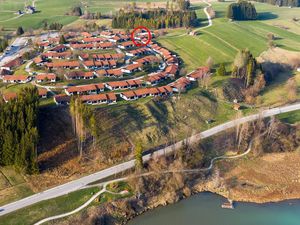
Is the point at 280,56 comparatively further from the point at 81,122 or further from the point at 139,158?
the point at 81,122

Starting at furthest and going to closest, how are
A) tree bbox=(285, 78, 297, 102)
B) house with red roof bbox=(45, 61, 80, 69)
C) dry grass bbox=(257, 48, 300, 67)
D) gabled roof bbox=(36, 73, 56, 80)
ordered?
dry grass bbox=(257, 48, 300, 67)
house with red roof bbox=(45, 61, 80, 69)
tree bbox=(285, 78, 297, 102)
gabled roof bbox=(36, 73, 56, 80)

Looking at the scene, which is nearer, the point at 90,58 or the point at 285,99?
the point at 285,99

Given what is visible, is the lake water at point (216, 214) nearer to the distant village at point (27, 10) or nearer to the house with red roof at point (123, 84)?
the house with red roof at point (123, 84)

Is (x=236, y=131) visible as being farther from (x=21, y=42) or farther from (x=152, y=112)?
(x=21, y=42)

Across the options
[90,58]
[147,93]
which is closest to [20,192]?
[147,93]

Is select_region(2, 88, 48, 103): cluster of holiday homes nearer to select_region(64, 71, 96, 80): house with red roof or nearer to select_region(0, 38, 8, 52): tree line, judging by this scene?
select_region(64, 71, 96, 80): house with red roof

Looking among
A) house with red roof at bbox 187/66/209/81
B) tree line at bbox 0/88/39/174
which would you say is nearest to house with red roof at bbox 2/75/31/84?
tree line at bbox 0/88/39/174
